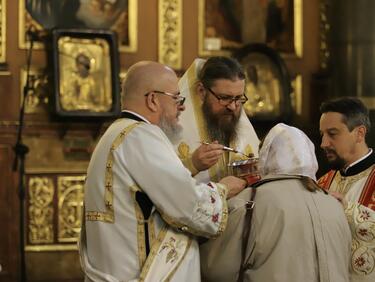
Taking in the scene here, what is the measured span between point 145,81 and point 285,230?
0.80 m

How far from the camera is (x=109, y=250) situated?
11.1 feet

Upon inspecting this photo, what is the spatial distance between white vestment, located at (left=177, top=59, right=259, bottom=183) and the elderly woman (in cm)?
75

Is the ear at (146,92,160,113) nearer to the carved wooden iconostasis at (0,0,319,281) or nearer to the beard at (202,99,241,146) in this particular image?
the beard at (202,99,241,146)

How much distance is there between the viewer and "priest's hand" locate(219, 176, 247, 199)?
3689 millimetres

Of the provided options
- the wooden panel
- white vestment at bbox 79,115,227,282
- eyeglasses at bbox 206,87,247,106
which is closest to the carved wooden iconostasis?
the wooden panel

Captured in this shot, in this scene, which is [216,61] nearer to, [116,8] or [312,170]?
[312,170]

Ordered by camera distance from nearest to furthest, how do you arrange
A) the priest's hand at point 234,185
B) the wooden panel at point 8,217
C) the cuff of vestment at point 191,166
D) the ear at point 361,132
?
the priest's hand at point 234,185 → the cuff of vestment at point 191,166 → the ear at point 361,132 → the wooden panel at point 8,217

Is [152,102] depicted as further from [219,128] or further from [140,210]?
[219,128]

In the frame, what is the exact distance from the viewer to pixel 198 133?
175 inches

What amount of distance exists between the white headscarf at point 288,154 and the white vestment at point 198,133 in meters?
0.76

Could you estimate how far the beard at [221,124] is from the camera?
169 inches

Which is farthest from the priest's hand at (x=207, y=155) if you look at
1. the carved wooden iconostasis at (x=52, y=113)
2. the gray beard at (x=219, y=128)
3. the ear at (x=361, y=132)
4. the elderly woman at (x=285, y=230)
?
the carved wooden iconostasis at (x=52, y=113)

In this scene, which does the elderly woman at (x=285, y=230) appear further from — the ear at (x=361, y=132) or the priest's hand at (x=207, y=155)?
the ear at (x=361, y=132)

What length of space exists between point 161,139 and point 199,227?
37 cm
